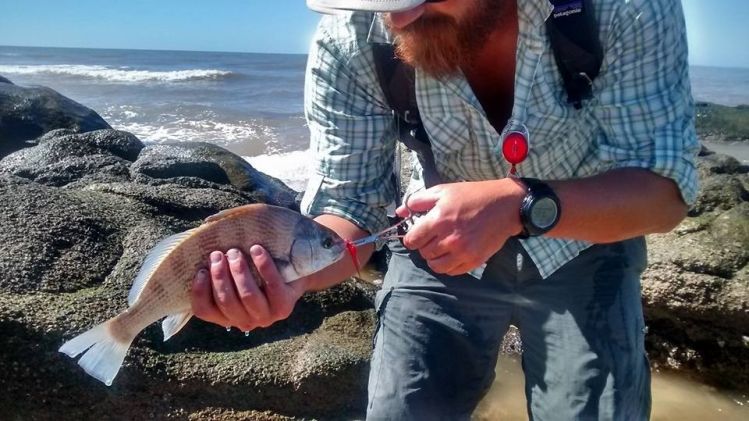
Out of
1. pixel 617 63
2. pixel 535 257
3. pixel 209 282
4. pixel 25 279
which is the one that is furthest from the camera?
pixel 25 279

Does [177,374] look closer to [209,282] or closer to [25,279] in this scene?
[25,279]

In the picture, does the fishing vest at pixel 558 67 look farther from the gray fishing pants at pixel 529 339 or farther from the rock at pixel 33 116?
the rock at pixel 33 116

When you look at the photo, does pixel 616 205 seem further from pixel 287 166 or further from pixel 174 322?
pixel 287 166

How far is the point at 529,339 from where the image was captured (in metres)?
3.36

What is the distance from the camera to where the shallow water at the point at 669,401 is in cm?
445

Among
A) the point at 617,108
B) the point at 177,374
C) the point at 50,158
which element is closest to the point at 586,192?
the point at 617,108

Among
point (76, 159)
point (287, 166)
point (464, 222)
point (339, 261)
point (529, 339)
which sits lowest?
point (287, 166)

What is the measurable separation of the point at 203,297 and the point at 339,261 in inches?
35.7

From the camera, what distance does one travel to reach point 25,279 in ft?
13.1

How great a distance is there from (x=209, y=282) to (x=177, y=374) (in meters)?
1.37

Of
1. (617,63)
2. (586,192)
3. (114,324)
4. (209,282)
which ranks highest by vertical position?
(617,63)

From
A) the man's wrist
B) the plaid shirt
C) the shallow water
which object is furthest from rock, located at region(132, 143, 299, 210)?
the man's wrist

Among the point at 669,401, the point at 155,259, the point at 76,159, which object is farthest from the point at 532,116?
the point at 76,159

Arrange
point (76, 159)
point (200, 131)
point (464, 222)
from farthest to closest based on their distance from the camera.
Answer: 1. point (200, 131)
2. point (76, 159)
3. point (464, 222)
